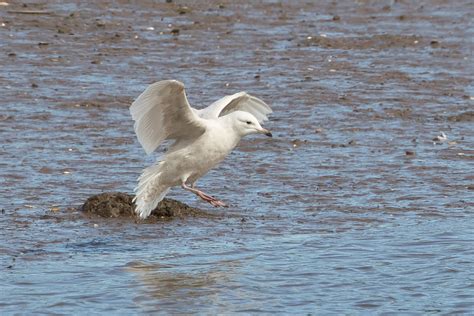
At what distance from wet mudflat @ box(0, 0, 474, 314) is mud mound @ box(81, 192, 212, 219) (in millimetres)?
97

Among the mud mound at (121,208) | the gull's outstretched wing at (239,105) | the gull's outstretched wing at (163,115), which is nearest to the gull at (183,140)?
the gull's outstretched wing at (163,115)

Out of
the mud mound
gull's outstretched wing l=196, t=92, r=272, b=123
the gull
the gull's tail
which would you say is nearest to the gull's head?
the gull

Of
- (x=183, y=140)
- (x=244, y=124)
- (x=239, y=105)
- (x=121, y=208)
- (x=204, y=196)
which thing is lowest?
(x=121, y=208)

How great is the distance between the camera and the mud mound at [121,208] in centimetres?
1020

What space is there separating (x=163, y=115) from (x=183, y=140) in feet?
1.72

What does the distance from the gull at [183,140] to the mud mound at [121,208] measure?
0.39 metres

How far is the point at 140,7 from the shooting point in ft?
64.6

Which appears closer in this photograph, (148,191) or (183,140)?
(148,191)

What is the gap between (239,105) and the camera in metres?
10.6

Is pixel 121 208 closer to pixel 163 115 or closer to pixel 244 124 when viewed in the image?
pixel 163 115

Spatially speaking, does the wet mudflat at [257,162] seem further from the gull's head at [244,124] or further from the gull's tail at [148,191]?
the gull's head at [244,124]

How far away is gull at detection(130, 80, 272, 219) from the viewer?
9445mm

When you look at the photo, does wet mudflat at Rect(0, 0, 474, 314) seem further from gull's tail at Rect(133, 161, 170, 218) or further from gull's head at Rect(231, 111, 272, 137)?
gull's head at Rect(231, 111, 272, 137)

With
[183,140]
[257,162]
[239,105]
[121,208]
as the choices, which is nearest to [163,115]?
[183,140]
